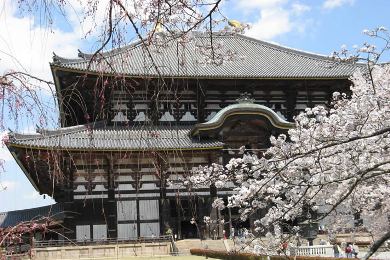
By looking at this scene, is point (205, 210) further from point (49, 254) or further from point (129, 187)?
point (49, 254)

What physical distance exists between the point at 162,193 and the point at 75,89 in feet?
80.7

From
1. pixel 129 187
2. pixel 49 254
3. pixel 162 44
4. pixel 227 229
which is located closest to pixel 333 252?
pixel 227 229

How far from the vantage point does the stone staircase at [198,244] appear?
2493cm

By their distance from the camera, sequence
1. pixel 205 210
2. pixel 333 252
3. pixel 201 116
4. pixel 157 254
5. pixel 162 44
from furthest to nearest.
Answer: pixel 201 116 → pixel 205 210 → pixel 157 254 → pixel 333 252 → pixel 162 44

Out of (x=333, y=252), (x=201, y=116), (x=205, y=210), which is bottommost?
(x=333, y=252)

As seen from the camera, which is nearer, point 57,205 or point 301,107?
point 57,205

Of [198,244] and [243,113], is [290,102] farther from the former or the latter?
[198,244]

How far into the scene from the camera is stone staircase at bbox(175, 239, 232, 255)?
81.8ft

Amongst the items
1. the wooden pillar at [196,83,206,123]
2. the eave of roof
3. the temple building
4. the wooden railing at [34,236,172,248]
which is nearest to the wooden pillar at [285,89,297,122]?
the temple building

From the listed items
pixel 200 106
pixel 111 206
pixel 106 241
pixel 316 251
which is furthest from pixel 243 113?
pixel 106 241

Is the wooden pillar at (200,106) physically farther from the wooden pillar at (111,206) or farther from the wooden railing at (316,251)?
the wooden railing at (316,251)

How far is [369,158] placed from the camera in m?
11.7

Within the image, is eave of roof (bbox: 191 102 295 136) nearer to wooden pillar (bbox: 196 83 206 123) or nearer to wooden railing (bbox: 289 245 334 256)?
wooden pillar (bbox: 196 83 206 123)

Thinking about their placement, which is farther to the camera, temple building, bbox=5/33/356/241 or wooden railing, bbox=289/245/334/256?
temple building, bbox=5/33/356/241
